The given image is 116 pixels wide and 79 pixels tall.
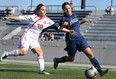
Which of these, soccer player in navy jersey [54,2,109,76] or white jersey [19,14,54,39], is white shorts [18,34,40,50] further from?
soccer player in navy jersey [54,2,109,76]

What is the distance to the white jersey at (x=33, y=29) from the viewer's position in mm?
11422

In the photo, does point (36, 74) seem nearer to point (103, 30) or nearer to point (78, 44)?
point (78, 44)

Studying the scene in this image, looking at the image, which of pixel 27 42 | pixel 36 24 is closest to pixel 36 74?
pixel 27 42

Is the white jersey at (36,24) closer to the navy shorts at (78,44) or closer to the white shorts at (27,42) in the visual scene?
the white shorts at (27,42)

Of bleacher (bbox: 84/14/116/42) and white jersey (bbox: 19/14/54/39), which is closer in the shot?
white jersey (bbox: 19/14/54/39)

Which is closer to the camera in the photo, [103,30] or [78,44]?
[78,44]

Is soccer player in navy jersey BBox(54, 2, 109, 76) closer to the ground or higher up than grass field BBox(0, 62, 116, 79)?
higher up

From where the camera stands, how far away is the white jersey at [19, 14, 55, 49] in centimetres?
1142

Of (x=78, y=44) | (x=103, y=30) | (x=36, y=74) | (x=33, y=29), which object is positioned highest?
(x=33, y=29)

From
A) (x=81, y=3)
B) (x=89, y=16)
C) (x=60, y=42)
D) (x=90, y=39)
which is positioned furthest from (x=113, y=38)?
(x=81, y=3)

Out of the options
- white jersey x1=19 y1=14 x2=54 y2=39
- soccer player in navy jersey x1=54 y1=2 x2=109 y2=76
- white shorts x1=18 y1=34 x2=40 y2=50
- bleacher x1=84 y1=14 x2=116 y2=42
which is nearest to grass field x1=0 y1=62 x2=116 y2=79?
soccer player in navy jersey x1=54 y1=2 x2=109 y2=76

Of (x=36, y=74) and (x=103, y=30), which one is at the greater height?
(x=36, y=74)

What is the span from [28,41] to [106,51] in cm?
1308

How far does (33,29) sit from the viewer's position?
453 inches
